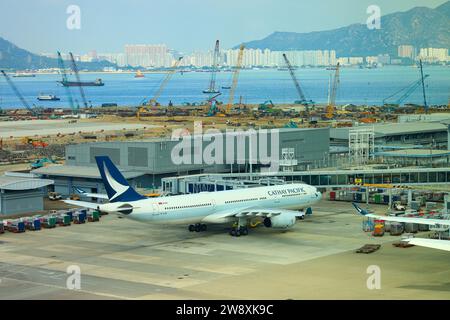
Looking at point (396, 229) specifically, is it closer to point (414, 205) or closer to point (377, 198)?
point (414, 205)

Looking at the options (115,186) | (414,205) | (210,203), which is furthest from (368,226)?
(115,186)

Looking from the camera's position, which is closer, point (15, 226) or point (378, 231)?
point (378, 231)

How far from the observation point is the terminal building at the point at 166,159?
89125 millimetres

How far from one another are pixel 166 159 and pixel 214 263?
36.4 metres

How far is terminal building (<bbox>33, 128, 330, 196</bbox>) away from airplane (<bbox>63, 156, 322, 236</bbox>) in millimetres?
17633

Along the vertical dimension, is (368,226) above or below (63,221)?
above

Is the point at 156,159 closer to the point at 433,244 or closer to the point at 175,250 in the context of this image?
the point at 175,250

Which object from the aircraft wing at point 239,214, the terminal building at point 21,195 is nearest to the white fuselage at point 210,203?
the aircraft wing at point 239,214

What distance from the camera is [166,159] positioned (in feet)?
295

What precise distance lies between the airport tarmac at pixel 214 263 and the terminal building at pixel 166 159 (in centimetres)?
1761

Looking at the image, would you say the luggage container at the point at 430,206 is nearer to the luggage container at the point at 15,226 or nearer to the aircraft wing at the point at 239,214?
the aircraft wing at the point at 239,214

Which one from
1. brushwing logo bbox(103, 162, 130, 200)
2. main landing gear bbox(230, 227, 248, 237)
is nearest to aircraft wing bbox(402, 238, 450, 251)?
main landing gear bbox(230, 227, 248, 237)

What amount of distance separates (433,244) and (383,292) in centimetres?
375
